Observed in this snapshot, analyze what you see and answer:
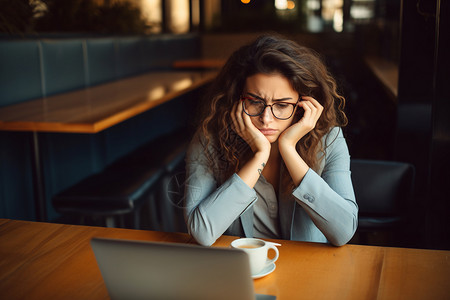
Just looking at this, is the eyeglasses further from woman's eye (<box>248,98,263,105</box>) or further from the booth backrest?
the booth backrest

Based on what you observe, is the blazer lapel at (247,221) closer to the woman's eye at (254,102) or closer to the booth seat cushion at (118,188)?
the woman's eye at (254,102)

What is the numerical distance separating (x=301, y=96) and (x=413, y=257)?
599 millimetres

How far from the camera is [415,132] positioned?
2.54 metres

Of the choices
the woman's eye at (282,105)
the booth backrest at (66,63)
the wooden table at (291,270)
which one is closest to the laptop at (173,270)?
the wooden table at (291,270)

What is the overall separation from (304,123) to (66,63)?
2617 mm

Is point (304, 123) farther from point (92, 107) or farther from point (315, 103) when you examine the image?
point (92, 107)

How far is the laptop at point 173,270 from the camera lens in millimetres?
807

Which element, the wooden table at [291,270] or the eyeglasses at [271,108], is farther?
the eyeglasses at [271,108]

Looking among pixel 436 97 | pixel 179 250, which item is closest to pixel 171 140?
pixel 436 97

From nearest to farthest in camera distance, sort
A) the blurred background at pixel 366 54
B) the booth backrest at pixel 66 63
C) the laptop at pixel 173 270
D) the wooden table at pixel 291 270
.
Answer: the laptop at pixel 173 270 → the wooden table at pixel 291 270 → the blurred background at pixel 366 54 → the booth backrest at pixel 66 63

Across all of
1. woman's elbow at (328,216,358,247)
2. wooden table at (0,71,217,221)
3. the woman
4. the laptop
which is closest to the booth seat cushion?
wooden table at (0,71,217,221)

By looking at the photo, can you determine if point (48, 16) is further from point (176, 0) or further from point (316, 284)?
point (176, 0)

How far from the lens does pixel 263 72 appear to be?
148cm

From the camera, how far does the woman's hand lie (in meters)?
1.48
